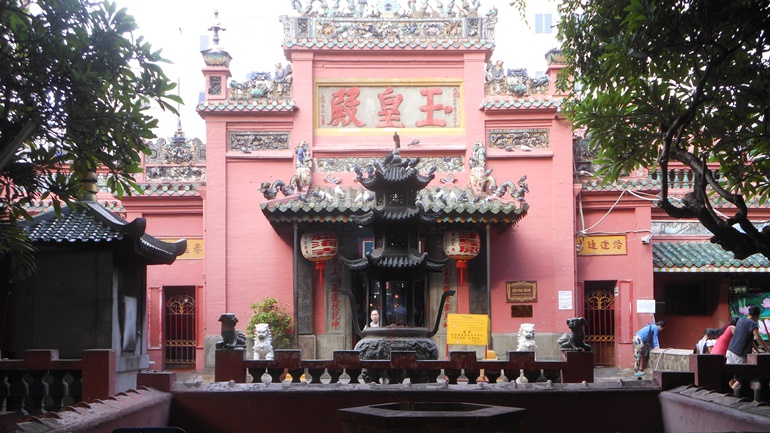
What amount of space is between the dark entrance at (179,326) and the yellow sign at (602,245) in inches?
352

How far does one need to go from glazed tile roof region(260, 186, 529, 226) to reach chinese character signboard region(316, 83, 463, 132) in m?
2.54

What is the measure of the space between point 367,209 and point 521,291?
168 inches

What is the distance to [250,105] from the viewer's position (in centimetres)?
2139

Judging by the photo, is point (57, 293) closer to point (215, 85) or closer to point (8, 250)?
point (8, 250)

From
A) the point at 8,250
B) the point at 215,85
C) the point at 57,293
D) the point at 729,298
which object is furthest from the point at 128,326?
the point at 729,298

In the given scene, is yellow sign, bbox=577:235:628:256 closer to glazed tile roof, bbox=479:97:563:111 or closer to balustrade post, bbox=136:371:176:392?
glazed tile roof, bbox=479:97:563:111

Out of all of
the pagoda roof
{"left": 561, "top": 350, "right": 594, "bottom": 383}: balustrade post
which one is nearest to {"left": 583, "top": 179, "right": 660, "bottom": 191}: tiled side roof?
the pagoda roof

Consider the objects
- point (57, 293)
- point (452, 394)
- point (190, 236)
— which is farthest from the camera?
point (190, 236)

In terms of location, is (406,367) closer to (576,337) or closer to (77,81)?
(576,337)

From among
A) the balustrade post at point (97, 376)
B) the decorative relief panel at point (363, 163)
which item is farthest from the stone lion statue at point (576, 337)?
the decorative relief panel at point (363, 163)

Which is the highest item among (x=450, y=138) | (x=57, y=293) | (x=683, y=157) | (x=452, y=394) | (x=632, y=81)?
(x=450, y=138)

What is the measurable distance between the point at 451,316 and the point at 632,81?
810 cm

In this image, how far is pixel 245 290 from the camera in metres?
21.3

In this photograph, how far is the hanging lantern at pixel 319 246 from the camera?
20.0m
